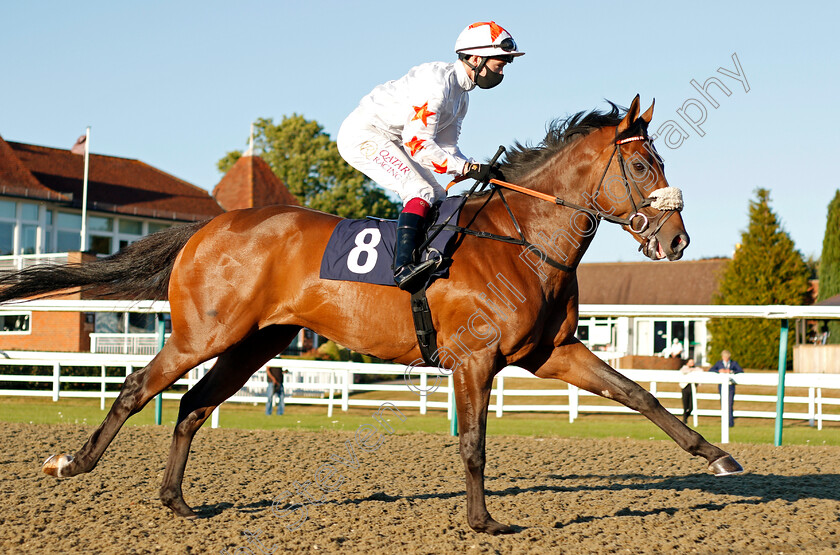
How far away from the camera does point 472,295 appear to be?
422 centimetres

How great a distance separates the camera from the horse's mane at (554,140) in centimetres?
456

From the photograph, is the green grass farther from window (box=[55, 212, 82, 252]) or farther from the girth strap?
window (box=[55, 212, 82, 252])

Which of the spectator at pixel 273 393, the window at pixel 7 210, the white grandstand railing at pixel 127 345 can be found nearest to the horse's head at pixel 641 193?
the spectator at pixel 273 393

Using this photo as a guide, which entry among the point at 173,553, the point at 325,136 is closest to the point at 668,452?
the point at 173,553

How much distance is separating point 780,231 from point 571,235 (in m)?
28.4

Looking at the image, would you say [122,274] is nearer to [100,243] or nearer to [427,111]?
[427,111]

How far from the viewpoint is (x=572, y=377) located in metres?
4.42

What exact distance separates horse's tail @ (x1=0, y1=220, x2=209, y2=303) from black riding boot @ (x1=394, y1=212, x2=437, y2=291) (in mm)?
1492

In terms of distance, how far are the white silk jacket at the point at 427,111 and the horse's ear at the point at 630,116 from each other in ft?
2.81

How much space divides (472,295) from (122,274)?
2433mm

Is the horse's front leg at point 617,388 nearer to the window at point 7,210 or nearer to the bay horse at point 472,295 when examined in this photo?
the bay horse at point 472,295

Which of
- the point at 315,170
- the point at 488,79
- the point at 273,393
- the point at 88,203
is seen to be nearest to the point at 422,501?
the point at 488,79

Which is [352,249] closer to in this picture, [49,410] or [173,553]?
[173,553]

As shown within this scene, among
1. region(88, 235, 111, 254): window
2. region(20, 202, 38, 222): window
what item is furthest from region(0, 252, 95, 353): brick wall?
region(88, 235, 111, 254): window
